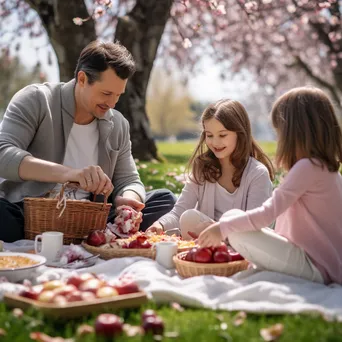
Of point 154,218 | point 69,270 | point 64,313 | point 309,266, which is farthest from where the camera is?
point 154,218

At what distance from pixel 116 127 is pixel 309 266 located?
2.37 meters

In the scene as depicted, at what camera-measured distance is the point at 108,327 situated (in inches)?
104

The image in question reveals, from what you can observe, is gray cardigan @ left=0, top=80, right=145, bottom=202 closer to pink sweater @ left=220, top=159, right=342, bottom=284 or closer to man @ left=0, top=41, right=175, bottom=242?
man @ left=0, top=41, right=175, bottom=242

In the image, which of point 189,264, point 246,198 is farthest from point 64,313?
point 246,198

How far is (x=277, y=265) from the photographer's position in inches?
145

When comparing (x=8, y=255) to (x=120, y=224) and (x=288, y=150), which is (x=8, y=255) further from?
(x=288, y=150)

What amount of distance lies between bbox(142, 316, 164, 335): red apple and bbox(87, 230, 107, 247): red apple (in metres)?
1.80

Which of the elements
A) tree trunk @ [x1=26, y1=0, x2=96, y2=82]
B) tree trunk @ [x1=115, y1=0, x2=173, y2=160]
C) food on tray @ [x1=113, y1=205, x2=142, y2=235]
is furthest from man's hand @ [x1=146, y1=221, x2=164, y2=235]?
tree trunk @ [x1=115, y1=0, x2=173, y2=160]

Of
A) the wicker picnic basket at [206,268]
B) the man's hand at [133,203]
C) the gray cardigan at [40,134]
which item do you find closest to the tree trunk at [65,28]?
the gray cardigan at [40,134]

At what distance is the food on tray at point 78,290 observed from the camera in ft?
9.87

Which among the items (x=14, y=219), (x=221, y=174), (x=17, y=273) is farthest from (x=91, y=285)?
(x=221, y=174)

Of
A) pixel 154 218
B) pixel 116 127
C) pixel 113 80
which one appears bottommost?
pixel 154 218

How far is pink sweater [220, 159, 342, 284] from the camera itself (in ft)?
11.8

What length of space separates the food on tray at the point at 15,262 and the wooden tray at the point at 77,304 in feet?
1.85
